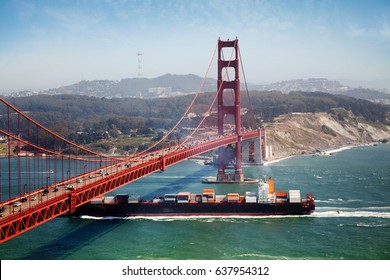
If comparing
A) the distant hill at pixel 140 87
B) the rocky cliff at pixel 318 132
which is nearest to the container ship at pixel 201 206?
the rocky cliff at pixel 318 132

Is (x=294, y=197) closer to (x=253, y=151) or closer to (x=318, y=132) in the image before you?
(x=253, y=151)

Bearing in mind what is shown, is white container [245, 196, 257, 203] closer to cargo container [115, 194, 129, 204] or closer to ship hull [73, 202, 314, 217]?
ship hull [73, 202, 314, 217]

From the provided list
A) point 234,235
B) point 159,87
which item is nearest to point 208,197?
point 234,235

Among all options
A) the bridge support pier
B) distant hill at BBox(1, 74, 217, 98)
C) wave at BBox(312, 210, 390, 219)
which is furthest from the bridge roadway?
distant hill at BBox(1, 74, 217, 98)

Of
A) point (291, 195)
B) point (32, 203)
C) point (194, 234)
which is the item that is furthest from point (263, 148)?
point (32, 203)

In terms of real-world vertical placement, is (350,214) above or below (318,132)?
Answer: below
